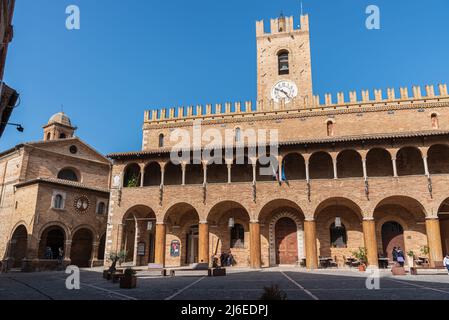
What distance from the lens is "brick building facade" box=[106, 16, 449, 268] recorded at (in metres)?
20.2

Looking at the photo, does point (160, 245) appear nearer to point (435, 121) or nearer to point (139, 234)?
point (139, 234)

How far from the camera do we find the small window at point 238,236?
23.6 m

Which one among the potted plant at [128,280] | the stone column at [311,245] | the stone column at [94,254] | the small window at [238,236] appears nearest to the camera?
the potted plant at [128,280]

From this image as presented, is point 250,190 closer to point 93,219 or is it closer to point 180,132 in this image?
point 180,132

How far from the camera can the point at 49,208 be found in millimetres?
24359

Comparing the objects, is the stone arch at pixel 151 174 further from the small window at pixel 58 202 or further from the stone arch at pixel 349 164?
the stone arch at pixel 349 164

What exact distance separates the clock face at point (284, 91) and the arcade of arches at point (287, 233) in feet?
33.0

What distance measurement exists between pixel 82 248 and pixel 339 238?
18675 mm

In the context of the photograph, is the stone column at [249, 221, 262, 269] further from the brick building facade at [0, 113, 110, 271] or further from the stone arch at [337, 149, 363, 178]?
the brick building facade at [0, 113, 110, 271]

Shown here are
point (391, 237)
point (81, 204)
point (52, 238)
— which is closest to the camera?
point (391, 237)

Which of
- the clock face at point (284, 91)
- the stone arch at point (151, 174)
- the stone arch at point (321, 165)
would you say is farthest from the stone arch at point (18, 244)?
the clock face at point (284, 91)

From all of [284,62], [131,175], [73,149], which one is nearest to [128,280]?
[131,175]
